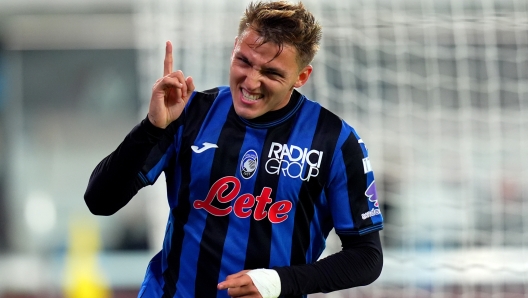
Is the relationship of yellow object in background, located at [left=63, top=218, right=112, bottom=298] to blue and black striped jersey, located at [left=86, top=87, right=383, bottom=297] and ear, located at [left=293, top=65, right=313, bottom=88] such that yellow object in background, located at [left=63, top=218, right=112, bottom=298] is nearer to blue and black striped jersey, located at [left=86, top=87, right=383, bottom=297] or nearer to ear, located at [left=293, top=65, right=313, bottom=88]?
blue and black striped jersey, located at [left=86, top=87, right=383, bottom=297]

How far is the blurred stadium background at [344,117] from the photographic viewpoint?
5.52 meters

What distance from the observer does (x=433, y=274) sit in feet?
20.6

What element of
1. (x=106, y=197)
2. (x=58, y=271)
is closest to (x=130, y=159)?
(x=106, y=197)

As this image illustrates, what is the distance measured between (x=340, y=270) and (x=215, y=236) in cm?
39

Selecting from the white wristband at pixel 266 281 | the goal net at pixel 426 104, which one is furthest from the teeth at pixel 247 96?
the goal net at pixel 426 104

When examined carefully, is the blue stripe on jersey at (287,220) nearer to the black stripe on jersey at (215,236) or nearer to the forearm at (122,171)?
the black stripe on jersey at (215,236)

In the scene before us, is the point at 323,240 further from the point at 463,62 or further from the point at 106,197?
the point at 463,62

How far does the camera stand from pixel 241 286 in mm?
2109

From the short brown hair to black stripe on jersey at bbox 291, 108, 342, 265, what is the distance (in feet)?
0.73

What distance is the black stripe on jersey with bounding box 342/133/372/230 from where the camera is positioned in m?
2.37

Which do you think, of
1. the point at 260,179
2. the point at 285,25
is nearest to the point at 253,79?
the point at 285,25

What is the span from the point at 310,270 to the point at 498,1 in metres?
4.50

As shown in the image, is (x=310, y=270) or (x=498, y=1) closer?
(x=310, y=270)

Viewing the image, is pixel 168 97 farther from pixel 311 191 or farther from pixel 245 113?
pixel 311 191
